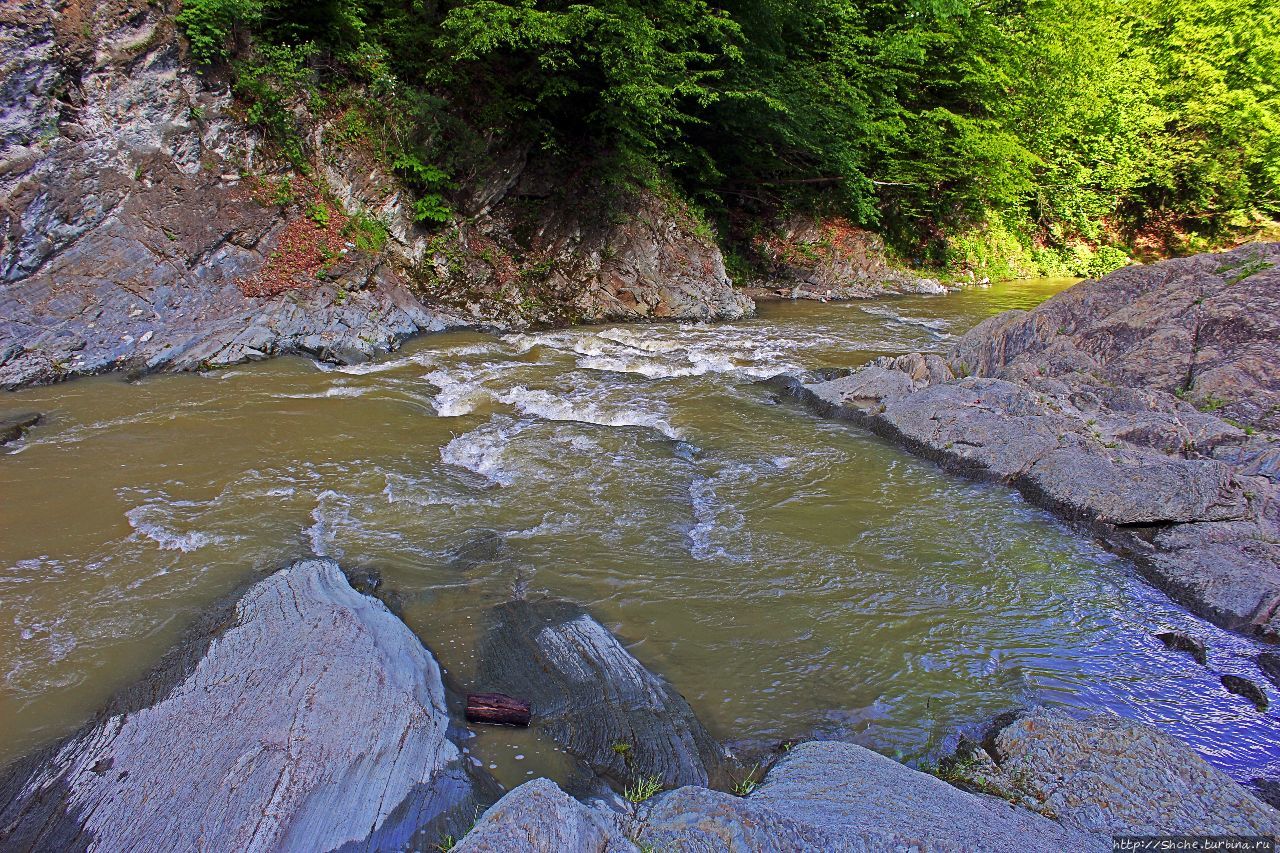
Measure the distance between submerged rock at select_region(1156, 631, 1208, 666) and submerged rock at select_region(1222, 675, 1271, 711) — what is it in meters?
0.19

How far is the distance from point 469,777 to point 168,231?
1047 cm

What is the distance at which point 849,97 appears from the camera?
17344 mm

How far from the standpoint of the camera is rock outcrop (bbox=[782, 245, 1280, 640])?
5035mm

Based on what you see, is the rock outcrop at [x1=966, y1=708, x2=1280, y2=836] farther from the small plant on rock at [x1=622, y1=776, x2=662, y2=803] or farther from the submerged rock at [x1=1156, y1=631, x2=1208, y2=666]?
the small plant on rock at [x1=622, y1=776, x2=662, y2=803]

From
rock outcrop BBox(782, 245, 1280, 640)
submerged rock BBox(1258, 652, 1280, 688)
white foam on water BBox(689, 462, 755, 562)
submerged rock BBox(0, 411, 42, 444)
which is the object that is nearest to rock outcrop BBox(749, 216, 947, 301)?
rock outcrop BBox(782, 245, 1280, 640)

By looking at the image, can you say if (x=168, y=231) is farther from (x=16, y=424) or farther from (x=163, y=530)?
(x=163, y=530)

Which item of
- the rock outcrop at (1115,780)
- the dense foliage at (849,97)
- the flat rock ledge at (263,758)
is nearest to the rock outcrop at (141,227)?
the dense foliage at (849,97)

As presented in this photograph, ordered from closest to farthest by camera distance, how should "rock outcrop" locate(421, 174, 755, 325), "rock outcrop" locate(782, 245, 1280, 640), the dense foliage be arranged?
"rock outcrop" locate(782, 245, 1280, 640), the dense foliage, "rock outcrop" locate(421, 174, 755, 325)

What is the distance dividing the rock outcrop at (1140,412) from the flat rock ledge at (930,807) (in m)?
2.21

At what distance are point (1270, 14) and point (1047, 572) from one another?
33.9 meters

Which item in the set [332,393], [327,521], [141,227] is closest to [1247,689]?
[327,521]

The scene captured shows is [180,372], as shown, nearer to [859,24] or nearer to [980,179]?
[859,24]

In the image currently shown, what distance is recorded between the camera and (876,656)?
13.6 ft

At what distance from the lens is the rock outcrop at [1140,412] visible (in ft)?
16.5
